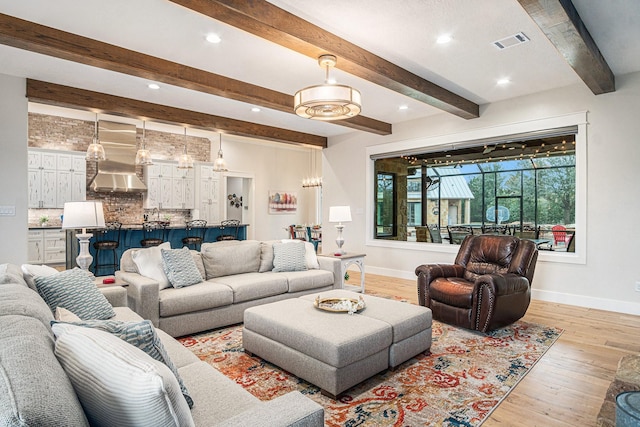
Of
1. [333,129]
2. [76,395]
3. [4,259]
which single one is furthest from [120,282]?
[333,129]

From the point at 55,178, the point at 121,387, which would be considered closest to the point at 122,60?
the point at 121,387

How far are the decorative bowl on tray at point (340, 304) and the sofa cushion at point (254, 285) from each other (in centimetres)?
94

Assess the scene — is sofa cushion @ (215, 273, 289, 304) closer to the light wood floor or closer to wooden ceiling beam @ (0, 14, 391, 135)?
wooden ceiling beam @ (0, 14, 391, 135)

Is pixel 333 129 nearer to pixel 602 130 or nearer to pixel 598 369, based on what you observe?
pixel 602 130

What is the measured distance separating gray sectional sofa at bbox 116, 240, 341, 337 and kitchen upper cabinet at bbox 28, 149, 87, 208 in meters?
4.97

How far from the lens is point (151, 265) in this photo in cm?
372

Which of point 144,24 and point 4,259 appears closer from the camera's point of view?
point 144,24

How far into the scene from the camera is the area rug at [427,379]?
7.43 feet

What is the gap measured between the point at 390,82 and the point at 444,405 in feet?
10.4

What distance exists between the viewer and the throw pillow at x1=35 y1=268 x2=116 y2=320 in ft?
7.35

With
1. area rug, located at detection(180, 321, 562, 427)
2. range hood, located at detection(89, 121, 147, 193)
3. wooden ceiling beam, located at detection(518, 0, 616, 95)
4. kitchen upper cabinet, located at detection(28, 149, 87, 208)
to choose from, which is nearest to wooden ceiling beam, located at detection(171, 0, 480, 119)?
wooden ceiling beam, located at detection(518, 0, 616, 95)

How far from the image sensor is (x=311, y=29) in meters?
3.15

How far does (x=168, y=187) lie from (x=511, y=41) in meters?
7.80

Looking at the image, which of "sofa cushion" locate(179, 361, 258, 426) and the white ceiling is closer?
"sofa cushion" locate(179, 361, 258, 426)
